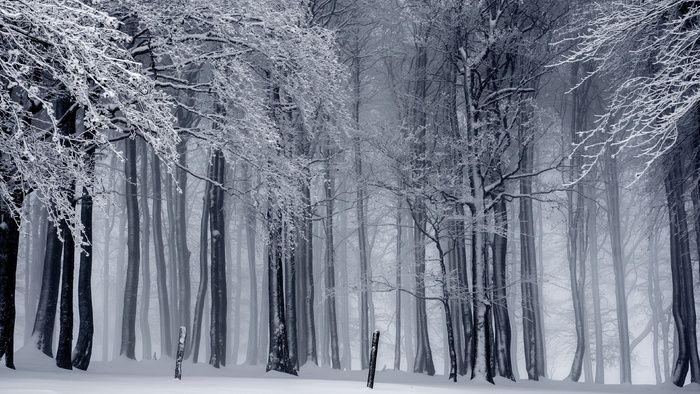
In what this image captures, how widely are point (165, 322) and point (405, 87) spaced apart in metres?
12.5

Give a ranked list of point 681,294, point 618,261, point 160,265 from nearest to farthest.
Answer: point 681,294 < point 160,265 < point 618,261

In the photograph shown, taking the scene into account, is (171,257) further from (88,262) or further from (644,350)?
(644,350)

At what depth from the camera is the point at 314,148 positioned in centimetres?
2406

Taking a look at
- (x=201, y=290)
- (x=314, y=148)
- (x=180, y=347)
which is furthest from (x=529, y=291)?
(x=180, y=347)

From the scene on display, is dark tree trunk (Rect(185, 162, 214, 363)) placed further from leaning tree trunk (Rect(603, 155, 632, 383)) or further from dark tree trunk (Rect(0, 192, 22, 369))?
leaning tree trunk (Rect(603, 155, 632, 383))

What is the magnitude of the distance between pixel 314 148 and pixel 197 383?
520 inches

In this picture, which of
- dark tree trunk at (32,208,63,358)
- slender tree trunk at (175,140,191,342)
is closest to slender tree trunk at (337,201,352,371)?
slender tree trunk at (175,140,191,342)

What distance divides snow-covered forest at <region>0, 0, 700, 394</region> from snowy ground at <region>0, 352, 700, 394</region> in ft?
0.42

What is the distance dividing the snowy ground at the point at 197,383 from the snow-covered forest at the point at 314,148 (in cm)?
13

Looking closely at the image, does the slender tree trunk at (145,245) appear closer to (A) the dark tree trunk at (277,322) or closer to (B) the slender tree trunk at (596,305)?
(A) the dark tree trunk at (277,322)

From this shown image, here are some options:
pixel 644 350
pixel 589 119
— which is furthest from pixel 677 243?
pixel 644 350

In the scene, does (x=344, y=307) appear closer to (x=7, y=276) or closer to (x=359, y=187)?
(x=359, y=187)

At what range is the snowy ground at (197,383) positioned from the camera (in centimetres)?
941

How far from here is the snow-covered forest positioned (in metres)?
9.95
